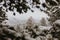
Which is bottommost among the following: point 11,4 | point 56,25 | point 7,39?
point 7,39

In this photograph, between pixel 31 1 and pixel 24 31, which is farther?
pixel 31 1

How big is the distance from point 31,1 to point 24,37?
109cm

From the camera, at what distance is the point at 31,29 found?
107 centimetres

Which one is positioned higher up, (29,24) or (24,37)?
(29,24)

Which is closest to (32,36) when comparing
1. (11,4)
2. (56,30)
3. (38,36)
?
(38,36)

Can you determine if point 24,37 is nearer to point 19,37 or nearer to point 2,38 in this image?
point 19,37

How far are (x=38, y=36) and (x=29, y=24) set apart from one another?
115 mm

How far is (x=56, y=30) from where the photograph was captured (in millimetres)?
1062

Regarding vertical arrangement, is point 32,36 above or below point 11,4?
below

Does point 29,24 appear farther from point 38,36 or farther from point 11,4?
point 11,4

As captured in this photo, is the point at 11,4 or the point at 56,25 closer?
the point at 56,25

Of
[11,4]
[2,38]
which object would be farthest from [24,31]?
[11,4]

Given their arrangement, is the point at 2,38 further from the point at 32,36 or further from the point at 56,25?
the point at 56,25

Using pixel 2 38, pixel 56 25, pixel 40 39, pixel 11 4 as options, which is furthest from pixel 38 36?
pixel 11 4
